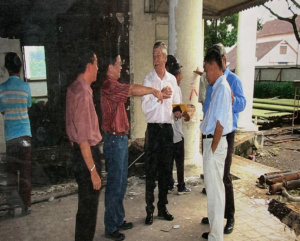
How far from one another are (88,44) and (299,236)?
5.88 meters

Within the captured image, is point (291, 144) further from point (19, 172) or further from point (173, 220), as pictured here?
point (19, 172)

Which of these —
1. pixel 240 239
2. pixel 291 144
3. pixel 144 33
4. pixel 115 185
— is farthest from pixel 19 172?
pixel 291 144

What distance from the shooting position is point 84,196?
110 inches

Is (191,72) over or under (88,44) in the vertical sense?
under

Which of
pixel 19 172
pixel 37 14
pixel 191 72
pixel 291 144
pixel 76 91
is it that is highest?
pixel 37 14

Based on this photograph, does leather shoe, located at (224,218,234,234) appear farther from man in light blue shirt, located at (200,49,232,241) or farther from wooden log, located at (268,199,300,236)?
wooden log, located at (268,199,300,236)

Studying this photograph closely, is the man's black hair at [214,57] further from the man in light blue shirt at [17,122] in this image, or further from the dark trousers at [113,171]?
the man in light blue shirt at [17,122]

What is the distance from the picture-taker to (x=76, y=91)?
2.71 meters

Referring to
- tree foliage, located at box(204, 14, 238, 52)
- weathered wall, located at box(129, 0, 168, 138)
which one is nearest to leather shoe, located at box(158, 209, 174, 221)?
weathered wall, located at box(129, 0, 168, 138)

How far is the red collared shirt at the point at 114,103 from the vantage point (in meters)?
3.19

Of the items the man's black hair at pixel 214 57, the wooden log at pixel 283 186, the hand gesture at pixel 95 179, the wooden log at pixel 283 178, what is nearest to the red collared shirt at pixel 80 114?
the hand gesture at pixel 95 179

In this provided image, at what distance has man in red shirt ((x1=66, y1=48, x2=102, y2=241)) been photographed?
105 inches

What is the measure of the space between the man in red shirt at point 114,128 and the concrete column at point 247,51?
7138mm

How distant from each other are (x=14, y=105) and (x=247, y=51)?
802 centimetres
